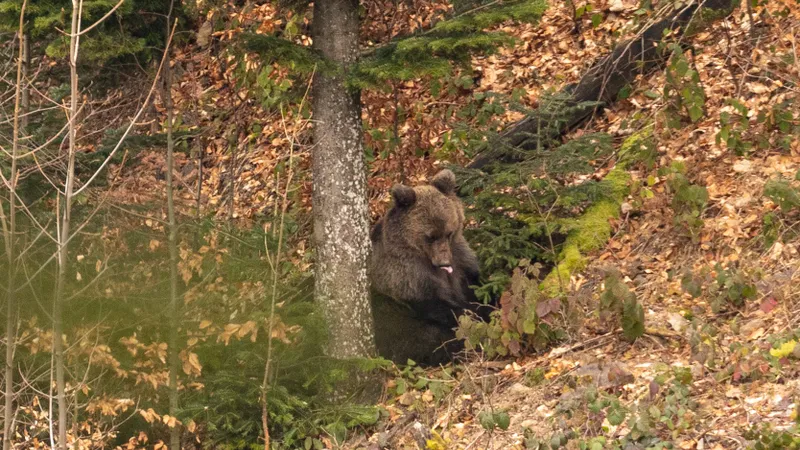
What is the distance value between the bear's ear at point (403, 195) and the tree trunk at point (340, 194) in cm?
61

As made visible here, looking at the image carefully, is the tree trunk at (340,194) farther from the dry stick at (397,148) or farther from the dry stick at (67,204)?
the dry stick at (397,148)

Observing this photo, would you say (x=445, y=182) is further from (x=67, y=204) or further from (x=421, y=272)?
(x=67, y=204)

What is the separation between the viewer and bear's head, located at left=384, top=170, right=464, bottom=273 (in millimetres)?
9164

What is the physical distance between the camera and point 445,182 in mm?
9359

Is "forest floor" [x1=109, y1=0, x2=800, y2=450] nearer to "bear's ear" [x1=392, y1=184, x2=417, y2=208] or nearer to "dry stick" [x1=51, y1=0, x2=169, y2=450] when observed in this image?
"bear's ear" [x1=392, y1=184, x2=417, y2=208]

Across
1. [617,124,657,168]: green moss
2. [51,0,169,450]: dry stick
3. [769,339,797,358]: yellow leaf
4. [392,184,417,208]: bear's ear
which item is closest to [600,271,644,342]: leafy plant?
[769,339,797,358]: yellow leaf

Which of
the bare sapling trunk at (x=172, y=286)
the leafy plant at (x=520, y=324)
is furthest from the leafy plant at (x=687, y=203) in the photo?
the bare sapling trunk at (x=172, y=286)

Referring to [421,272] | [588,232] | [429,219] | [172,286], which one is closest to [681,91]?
[588,232]

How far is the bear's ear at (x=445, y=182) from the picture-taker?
9.36 m

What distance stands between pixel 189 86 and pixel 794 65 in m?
8.80

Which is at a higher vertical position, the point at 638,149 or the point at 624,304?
the point at 638,149

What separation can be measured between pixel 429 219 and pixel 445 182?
43cm

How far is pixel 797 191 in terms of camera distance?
A: 8.09 m

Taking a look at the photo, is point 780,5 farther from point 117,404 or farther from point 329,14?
point 117,404
